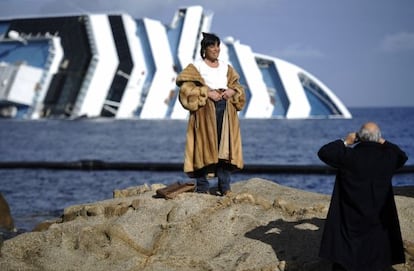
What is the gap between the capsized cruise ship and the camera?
48.1 m

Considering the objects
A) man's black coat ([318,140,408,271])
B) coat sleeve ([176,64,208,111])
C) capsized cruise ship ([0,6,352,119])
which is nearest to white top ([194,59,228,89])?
coat sleeve ([176,64,208,111])

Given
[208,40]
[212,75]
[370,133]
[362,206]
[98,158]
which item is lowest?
[98,158]

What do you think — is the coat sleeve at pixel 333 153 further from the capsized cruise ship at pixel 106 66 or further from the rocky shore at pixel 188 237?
the capsized cruise ship at pixel 106 66

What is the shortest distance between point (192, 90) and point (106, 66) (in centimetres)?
4204

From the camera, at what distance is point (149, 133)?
43.3 meters

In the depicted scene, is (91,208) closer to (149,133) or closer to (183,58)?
(149,133)

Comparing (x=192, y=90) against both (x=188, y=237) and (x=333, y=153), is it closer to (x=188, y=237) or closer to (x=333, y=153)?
(x=188, y=237)

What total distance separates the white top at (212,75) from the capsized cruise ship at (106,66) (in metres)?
41.5

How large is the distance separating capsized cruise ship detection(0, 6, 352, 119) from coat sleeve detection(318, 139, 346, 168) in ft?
143

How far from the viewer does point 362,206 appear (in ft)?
14.2

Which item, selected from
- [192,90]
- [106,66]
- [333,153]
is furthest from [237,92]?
Answer: [106,66]

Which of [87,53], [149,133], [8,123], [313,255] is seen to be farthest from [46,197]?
[8,123]

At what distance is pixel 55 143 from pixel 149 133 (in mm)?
10637

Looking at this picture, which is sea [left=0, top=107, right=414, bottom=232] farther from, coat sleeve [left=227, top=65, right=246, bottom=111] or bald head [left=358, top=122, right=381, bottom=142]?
bald head [left=358, top=122, right=381, bottom=142]
